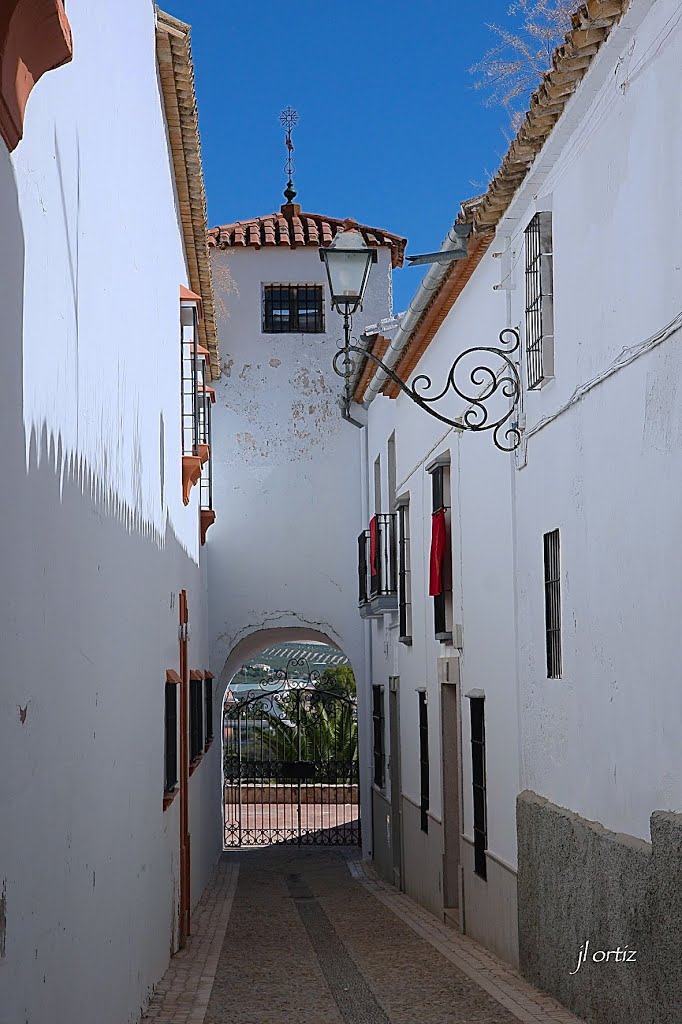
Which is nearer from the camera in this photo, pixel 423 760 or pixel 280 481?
pixel 423 760

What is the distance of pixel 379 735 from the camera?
61.6ft

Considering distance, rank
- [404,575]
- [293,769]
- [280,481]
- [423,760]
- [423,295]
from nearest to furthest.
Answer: [423,295] → [423,760] → [404,575] → [280,481] → [293,769]

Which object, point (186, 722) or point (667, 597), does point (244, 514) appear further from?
point (667, 597)

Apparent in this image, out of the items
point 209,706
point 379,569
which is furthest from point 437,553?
point 209,706

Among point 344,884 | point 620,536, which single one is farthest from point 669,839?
point 344,884

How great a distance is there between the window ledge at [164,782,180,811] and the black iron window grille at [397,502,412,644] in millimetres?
4746

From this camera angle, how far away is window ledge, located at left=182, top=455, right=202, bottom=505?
1252 cm

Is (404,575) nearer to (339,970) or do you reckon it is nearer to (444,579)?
(444,579)

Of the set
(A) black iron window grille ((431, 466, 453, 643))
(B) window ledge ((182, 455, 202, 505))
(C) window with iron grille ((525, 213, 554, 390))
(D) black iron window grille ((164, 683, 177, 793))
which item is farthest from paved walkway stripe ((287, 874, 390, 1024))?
(B) window ledge ((182, 455, 202, 505))

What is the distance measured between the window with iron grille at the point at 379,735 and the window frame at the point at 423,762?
345 centimetres

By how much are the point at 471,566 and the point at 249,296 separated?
9.60m

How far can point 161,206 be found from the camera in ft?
33.9

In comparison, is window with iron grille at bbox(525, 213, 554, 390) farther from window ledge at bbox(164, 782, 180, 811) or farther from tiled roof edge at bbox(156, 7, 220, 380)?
window ledge at bbox(164, 782, 180, 811)

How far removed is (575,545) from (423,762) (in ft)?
23.1
